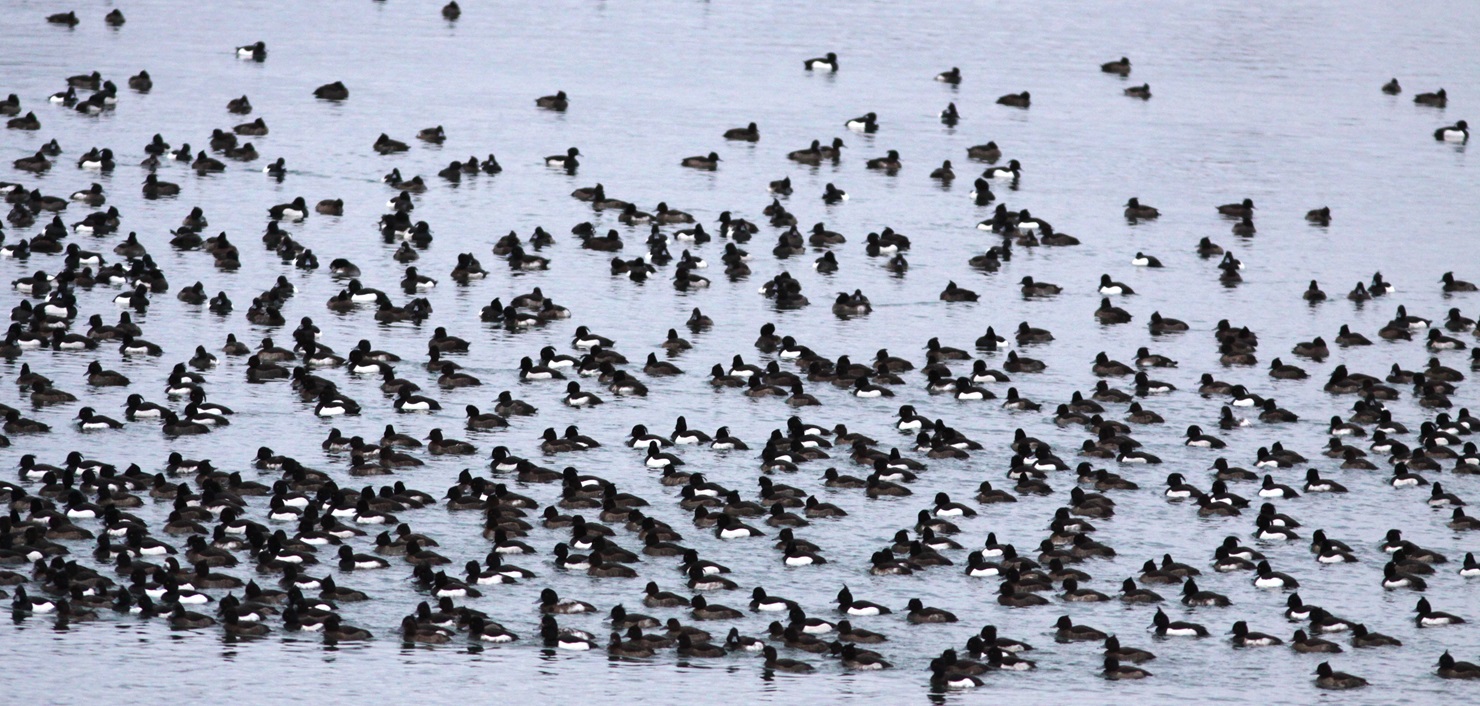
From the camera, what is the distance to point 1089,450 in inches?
1683

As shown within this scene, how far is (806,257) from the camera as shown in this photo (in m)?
61.1

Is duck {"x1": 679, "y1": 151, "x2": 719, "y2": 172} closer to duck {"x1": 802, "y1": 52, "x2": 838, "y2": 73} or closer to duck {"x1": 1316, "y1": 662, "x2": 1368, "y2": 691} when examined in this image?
duck {"x1": 802, "y1": 52, "x2": 838, "y2": 73}

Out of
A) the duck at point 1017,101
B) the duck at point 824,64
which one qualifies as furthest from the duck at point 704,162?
→ the duck at point 824,64

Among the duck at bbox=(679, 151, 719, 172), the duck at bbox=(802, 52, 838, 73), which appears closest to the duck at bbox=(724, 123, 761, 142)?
the duck at bbox=(679, 151, 719, 172)

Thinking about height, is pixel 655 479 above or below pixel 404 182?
below

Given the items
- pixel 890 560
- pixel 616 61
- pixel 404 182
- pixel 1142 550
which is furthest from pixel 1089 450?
pixel 616 61

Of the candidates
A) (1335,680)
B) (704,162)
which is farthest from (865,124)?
(1335,680)

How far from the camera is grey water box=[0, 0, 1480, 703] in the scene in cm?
3250

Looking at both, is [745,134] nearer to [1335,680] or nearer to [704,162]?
[704,162]

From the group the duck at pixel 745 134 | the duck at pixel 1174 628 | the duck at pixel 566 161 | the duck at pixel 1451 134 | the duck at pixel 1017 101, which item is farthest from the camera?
the duck at pixel 1017 101

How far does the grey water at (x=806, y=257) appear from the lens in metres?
32.5

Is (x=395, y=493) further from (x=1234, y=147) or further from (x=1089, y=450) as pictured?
(x=1234, y=147)

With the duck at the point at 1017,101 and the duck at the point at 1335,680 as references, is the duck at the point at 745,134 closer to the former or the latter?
the duck at the point at 1017,101

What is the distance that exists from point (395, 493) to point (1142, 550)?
1305 centimetres
